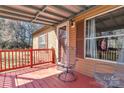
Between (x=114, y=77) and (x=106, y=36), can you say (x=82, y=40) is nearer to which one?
(x=106, y=36)

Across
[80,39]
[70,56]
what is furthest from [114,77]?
[70,56]

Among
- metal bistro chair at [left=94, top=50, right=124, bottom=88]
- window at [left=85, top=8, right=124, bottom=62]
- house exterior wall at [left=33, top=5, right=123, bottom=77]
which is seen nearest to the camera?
metal bistro chair at [left=94, top=50, right=124, bottom=88]

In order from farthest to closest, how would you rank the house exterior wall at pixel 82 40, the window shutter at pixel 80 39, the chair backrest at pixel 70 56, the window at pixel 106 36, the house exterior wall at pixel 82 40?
the chair backrest at pixel 70 56, the window shutter at pixel 80 39, the house exterior wall at pixel 82 40, the house exterior wall at pixel 82 40, the window at pixel 106 36

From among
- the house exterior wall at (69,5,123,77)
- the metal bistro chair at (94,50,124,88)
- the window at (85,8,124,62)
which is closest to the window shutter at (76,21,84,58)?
the house exterior wall at (69,5,123,77)

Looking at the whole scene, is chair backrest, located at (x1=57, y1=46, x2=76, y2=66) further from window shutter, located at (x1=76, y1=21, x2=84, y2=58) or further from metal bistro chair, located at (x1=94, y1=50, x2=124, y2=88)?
metal bistro chair, located at (x1=94, y1=50, x2=124, y2=88)

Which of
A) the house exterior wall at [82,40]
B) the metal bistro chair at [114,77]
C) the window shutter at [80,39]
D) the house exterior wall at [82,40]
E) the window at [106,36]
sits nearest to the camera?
the metal bistro chair at [114,77]

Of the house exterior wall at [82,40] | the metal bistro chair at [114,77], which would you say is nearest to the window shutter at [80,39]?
the house exterior wall at [82,40]

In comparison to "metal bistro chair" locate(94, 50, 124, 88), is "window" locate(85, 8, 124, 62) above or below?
above

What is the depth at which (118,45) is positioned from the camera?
330 cm

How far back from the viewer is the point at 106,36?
143 inches

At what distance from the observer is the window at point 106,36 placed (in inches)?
130

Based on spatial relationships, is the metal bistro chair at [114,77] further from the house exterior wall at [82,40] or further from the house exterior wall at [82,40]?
the house exterior wall at [82,40]

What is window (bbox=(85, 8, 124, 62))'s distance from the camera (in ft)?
10.8
